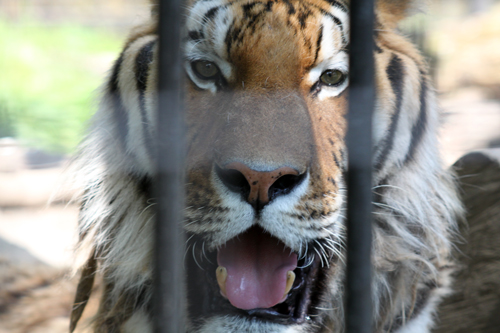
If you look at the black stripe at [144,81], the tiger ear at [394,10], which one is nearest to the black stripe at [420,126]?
the tiger ear at [394,10]

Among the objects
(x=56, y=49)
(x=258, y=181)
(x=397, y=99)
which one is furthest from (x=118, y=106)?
(x=56, y=49)

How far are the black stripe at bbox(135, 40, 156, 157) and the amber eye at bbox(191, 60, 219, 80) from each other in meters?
0.13

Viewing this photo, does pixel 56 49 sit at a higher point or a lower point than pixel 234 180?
higher

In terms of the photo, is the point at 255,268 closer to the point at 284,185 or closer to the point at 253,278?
the point at 253,278

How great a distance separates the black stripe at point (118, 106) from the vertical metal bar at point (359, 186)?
2.54ft

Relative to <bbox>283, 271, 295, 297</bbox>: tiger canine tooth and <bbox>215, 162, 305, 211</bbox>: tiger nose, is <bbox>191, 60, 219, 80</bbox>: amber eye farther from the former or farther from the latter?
<bbox>283, 271, 295, 297</bbox>: tiger canine tooth

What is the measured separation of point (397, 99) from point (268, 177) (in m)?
0.52

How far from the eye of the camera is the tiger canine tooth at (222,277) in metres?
1.13

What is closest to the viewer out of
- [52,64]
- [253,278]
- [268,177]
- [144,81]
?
[268,177]

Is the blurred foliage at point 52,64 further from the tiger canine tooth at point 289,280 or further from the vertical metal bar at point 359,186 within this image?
the vertical metal bar at point 359,186

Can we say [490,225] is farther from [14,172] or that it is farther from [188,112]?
[14,172]

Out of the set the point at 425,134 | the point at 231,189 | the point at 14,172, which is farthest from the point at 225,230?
the point at 14,172

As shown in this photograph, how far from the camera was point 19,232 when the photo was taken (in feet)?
9.33

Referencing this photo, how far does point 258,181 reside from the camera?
952 mm
